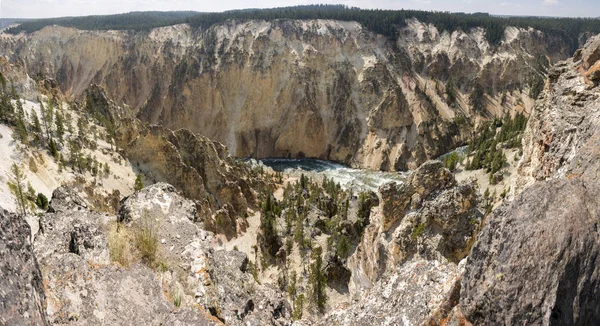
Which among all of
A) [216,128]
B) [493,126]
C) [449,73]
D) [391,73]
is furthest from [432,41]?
[216,128]

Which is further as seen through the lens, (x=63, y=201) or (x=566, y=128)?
(x=63, y=201)

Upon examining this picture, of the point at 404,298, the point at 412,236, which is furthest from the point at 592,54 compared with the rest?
the point at 404,298

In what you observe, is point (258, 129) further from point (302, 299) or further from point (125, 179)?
point (302, 299)

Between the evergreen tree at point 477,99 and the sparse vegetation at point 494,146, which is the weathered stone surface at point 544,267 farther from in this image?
the evergreen tree at point 477,99

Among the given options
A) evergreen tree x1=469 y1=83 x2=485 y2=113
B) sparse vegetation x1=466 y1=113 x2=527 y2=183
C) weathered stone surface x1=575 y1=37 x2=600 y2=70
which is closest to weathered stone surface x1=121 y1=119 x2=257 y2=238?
sparse vegetation x1=466 y1=113 x2=527 y2=183

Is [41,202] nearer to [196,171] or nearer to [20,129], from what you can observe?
[20,129]

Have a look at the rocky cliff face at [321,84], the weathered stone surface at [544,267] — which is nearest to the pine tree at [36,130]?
the weathered stone surface at [544,267]

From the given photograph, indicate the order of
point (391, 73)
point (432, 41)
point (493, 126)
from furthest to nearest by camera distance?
point (432, 41), point (391, 73), point (493, 126)
